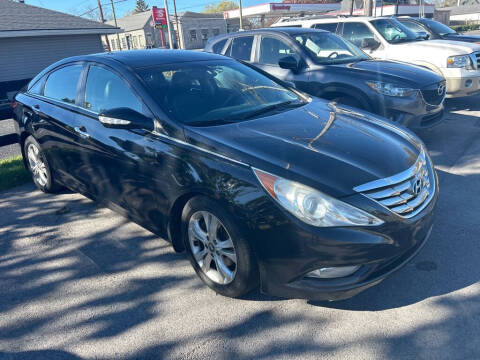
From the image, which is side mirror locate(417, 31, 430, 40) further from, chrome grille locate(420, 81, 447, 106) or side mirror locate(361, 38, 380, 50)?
chrome grille locate(420, 81, 447, 106)

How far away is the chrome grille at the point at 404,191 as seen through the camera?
2.54 meters

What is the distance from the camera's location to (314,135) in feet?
10.0

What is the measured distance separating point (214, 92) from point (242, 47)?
4032 mm

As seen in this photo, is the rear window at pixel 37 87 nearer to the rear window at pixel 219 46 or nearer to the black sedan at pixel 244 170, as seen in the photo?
the black sedan at pixel 244 170

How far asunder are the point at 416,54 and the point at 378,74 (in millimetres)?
2738

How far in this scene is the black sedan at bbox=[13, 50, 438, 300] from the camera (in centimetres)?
246

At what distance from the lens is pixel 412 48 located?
316 inches

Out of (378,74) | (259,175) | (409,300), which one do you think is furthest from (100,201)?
(378,74)

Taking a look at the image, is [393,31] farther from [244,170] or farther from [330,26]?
[244,170]

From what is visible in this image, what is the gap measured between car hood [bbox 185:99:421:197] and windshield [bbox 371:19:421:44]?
18.9 feet

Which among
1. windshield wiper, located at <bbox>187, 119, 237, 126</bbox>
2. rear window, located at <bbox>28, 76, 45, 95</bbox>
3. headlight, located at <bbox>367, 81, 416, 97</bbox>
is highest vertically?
rear window, located at <bbox>28, 76, 45, 95</bbox>

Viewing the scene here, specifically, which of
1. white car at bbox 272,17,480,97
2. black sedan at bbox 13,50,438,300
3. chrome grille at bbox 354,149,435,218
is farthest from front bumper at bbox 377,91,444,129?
chrome grille at bbox 354,149,435,218

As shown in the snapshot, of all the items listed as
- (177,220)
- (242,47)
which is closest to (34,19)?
(242,47)

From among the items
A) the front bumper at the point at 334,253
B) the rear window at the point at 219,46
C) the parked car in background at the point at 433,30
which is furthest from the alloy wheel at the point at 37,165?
the parked car in background at the point at 433,30
